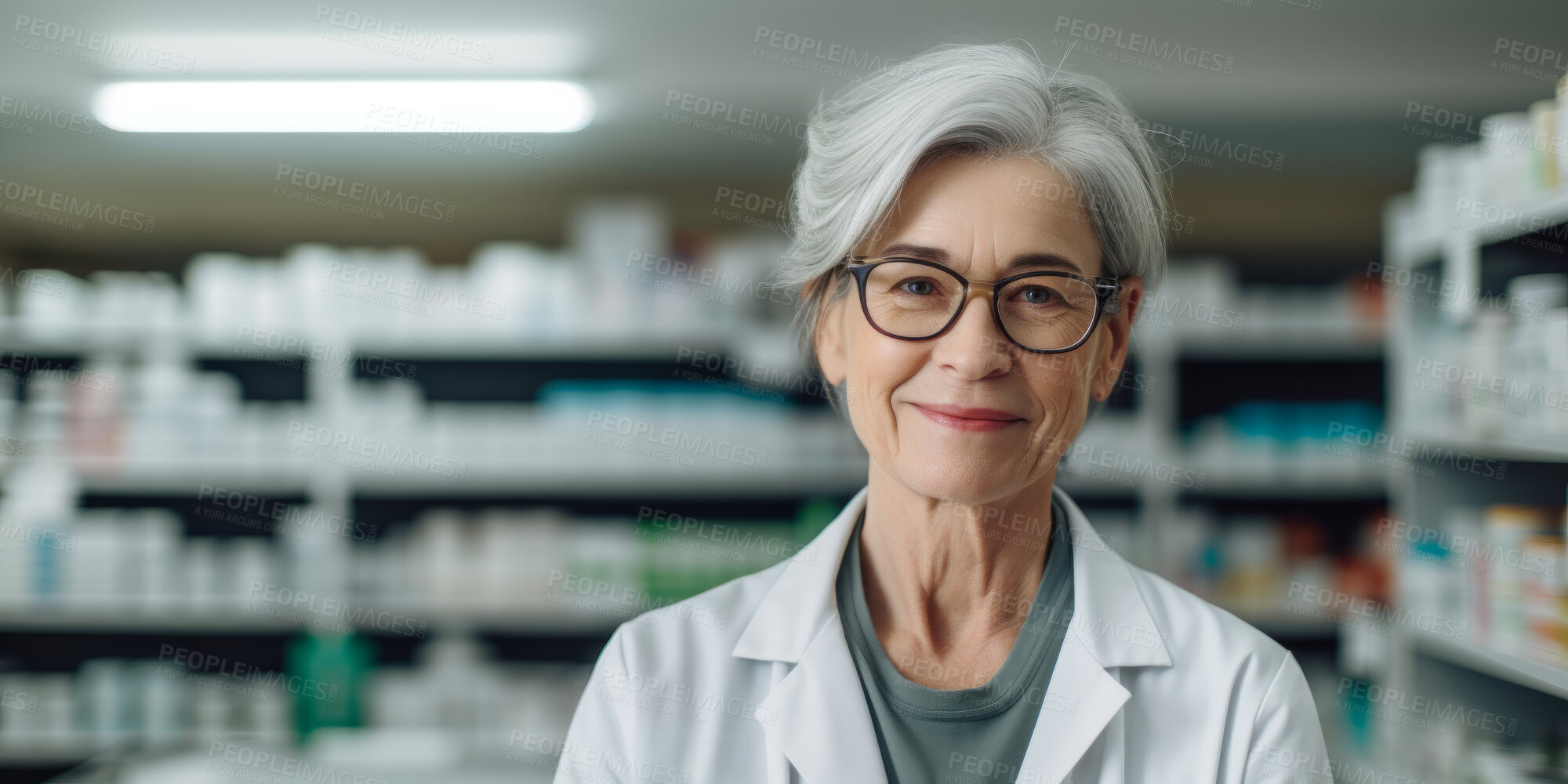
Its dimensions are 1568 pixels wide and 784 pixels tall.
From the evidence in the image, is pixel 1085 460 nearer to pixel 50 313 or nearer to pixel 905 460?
pixel 905 460

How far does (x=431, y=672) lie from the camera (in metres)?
3.64

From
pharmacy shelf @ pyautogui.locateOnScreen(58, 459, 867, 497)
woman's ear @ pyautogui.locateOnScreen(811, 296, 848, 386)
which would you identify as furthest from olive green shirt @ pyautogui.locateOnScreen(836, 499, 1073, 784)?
pharmacy shelf @ pyautogui.locateOnScreen(58, 459, 867, 497)

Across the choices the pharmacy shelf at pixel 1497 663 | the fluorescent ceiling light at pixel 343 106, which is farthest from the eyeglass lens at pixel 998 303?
the fluorescent ceiling light at pixel 343 106

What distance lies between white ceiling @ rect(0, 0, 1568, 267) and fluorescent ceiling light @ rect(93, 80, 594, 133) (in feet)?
0.22

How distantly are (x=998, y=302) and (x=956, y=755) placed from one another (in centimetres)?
48

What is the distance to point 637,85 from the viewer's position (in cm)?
349

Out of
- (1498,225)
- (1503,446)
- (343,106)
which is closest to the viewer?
(1503,446)

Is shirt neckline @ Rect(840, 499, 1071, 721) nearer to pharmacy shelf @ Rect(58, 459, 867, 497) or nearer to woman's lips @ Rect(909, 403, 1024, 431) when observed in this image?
woman's lips @ Rect(909, 403, 1024, 431)

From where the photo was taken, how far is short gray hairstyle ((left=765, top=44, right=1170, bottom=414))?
3.22 ft

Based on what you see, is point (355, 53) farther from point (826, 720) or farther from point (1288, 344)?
point (1288, 344)

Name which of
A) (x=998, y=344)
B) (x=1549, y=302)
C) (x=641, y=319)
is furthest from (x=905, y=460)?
(x=641, y=319)

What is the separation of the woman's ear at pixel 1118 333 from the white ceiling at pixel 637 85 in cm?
158

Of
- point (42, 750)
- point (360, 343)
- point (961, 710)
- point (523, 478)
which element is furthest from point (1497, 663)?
point (42, 750)

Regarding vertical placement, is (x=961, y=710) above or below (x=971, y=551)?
below
